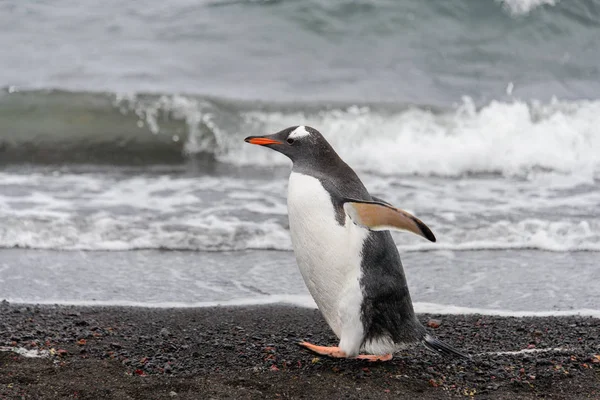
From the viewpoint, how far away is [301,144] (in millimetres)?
3633

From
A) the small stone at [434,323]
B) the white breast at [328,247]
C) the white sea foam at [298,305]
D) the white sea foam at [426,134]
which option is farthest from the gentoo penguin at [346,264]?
the white sea foam at [426,134]

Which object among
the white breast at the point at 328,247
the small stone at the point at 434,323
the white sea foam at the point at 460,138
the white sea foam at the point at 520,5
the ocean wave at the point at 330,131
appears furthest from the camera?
the white sea foam at the point at 520,5

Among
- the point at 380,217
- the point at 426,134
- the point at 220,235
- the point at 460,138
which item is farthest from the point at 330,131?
the point at 380,217

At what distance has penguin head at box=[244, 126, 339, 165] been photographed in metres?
3.61

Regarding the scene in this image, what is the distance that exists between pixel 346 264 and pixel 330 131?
6604mm

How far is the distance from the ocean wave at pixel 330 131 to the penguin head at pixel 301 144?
17.0 ft

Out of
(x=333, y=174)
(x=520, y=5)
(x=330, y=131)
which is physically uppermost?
(x=520, y=5)

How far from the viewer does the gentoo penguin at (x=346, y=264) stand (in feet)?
11.2

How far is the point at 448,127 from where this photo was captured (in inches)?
396

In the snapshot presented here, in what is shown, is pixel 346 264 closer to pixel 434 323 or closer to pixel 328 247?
pixel 328 247

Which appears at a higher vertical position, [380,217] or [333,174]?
[333,174]

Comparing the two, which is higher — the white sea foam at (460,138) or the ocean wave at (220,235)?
the white sea foam at (460,138)

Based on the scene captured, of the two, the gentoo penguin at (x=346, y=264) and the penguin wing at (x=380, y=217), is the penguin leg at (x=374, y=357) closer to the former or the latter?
the gentoo penguin at (x=346, y=264)

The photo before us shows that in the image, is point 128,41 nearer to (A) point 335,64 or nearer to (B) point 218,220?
(A) point 335,64
